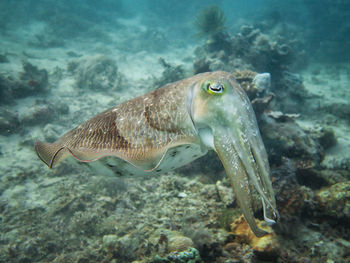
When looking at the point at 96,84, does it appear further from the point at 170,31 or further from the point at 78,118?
the point at 170,31

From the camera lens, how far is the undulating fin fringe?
2.00 m

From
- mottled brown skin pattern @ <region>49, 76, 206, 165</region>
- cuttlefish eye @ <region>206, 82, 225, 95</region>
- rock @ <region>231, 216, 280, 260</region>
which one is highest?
cuttlefish eye @ <region>206, 82, 225, 95</region>

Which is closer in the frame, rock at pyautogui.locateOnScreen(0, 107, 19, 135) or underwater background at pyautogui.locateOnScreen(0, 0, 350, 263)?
underwater background at pyautogui.locateOnScreen(0, 0, 350, 263)

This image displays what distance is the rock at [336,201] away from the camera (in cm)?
307

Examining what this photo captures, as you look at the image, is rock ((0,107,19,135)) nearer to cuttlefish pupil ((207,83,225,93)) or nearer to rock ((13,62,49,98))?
rock ((13,62,49,98))

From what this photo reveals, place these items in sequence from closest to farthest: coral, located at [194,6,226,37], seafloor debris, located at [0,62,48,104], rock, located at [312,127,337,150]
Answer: rock, located at [312,127,337,150]
seafloor debris, located at [0,62,48,104]
coral, located at [194,6,226,37]

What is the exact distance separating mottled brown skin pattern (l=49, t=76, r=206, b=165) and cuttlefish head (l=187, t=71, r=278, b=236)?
171 millimetres

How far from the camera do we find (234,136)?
6.14 ft

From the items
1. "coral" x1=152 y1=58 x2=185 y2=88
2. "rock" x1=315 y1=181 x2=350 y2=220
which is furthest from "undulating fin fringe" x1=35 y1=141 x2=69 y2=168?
"coral" x1=152 y1=58 x2=185 y2=88

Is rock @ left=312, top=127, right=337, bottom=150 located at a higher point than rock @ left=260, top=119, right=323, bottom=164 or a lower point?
lower

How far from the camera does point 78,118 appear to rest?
26.7 ft

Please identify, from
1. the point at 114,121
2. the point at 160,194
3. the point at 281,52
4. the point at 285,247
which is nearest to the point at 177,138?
the point at 114,121

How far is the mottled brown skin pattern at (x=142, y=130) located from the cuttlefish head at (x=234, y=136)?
0.17 m

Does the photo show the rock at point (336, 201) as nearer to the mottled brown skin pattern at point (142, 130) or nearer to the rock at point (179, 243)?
the rock at point (179, 243)
